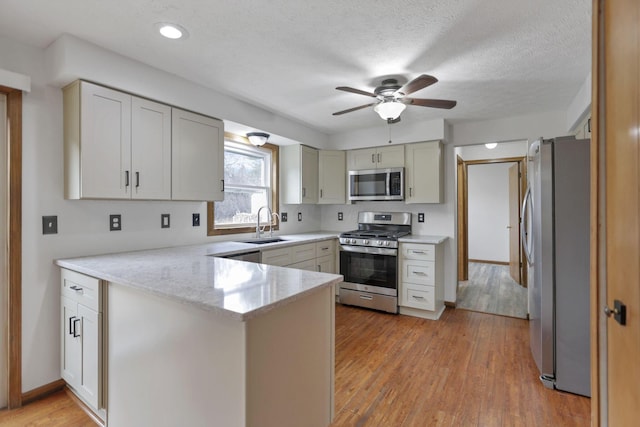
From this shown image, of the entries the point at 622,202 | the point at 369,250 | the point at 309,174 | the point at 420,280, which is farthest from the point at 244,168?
the point at 622,202

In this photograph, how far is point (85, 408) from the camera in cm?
195

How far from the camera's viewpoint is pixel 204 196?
2.80 m

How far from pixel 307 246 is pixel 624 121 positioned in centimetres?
296

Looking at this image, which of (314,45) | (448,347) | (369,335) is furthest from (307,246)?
(314,45)

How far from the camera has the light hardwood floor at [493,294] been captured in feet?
12.9

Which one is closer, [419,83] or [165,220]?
[419,83]

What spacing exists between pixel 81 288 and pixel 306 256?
2158 millimetres

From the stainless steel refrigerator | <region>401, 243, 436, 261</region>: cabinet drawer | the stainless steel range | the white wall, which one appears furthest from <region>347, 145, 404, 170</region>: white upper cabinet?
the white wall

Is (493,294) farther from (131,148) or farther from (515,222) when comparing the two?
(131,148)

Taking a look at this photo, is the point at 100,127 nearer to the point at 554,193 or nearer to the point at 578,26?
the point at 578,26

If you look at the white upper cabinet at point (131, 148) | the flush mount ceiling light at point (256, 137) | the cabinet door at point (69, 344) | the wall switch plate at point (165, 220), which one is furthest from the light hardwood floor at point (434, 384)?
the flush mount ceiling light at point (256, 137)

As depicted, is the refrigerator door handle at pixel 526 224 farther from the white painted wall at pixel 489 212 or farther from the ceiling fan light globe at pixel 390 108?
the white painted wall at pixel 489 212

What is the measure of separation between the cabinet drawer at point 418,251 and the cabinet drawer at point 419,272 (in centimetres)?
6

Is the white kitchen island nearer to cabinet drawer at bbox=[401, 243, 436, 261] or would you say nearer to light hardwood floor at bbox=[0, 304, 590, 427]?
light hardwood floor at bbox=[0, 304, 590, 427]
